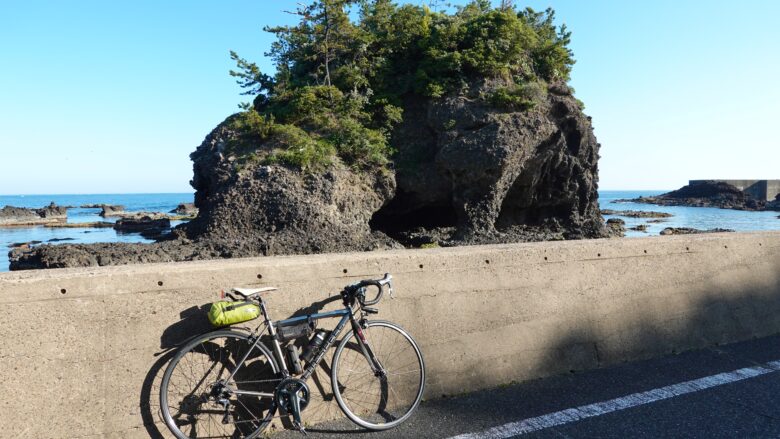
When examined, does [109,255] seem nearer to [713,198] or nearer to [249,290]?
[249,290]

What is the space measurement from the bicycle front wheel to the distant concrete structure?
101530 millimetres

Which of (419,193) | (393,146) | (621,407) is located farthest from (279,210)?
(621,407)

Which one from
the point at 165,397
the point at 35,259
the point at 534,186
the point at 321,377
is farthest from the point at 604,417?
the point at 534,186

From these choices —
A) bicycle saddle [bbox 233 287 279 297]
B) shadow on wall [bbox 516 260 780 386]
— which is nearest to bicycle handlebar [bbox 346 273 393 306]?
bicycle saddle [bbox 233 287 279 297]

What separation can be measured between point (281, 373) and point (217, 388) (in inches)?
15.2

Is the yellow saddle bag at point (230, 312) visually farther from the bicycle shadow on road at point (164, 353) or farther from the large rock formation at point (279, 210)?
the large rock formation at point (279, 210)

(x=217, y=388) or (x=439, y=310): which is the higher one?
(x=439, y=310)

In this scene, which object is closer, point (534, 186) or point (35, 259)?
point (35, 259)

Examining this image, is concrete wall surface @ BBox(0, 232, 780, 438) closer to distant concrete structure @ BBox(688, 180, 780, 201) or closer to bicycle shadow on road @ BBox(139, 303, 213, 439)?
bicycle shadow on road @ BBox(139, 303, 213, 439)

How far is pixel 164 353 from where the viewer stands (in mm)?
3322

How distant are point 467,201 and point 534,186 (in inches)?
164

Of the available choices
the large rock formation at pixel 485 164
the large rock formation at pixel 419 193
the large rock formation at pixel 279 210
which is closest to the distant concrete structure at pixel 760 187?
the large rock formation at pixel 419 193

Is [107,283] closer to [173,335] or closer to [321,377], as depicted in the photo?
[173,335]

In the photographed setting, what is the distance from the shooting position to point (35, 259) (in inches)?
597
